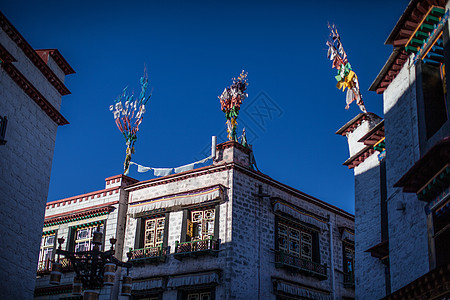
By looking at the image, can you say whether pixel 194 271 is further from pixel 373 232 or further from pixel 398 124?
pixel 398 124

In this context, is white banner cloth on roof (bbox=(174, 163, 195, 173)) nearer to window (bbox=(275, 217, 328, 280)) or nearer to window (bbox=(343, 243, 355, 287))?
window (bbox=(275, 217, 328, 280))

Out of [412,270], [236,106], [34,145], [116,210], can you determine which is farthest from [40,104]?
[412,270]

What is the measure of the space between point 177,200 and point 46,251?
7800 mm

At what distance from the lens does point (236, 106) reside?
89.1ft

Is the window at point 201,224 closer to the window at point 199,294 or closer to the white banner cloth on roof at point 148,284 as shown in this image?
the window at point 199,294

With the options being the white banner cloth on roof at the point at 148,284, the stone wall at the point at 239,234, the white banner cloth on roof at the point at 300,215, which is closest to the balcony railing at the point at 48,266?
the stone wall at the point at 239,234

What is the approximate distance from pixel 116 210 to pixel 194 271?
5478 millimetres

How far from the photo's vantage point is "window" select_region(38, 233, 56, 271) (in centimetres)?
2688

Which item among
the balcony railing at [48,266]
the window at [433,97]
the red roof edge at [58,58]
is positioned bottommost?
the balcony railing at [48,266]

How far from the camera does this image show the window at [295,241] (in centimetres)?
2553

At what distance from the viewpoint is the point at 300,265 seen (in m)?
25.3

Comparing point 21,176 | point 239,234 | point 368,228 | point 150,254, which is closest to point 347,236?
point 239,234

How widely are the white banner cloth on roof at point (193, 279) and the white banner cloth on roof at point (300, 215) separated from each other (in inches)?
182

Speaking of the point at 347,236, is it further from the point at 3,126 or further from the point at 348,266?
the point at 3,126
